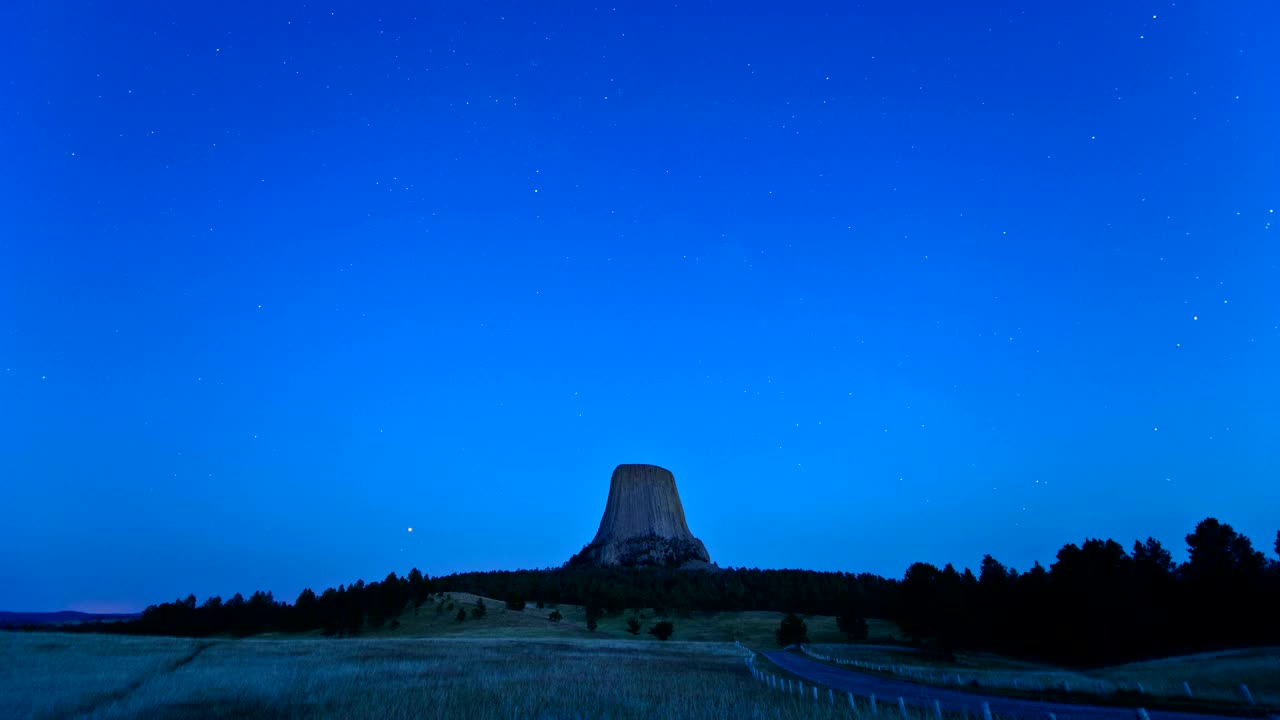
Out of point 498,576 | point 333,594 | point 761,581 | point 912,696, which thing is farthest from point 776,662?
point 498,576

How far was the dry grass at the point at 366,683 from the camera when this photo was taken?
23.5 meters

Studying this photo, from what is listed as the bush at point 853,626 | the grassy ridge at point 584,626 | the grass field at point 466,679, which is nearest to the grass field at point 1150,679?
the grass field at point 466,679

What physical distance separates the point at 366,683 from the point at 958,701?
78.1ft

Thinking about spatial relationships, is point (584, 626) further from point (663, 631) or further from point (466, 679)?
point (466, 679)

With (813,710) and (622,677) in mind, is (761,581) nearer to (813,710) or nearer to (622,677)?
(622,677)

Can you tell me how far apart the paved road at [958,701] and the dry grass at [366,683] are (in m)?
3.91

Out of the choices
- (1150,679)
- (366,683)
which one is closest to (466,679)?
(366,683)

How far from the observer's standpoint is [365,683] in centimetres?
3155

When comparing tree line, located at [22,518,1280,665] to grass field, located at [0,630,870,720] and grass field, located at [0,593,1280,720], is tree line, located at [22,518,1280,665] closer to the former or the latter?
grass field, located at [0,593,1280,720]

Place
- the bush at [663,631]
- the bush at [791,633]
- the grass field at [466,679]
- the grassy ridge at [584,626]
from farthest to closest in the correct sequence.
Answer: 1. the grassy ridge at [584,626]
2. the bush at [663,631]
3. the bush at [791,633]
4. the grass field at [466,679]

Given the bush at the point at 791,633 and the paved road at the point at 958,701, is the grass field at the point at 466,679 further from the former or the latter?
the bush at the point at 791,633

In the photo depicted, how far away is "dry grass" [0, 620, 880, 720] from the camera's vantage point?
2350cm

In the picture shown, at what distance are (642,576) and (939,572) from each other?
3106 inches

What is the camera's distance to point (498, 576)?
17425 cm
